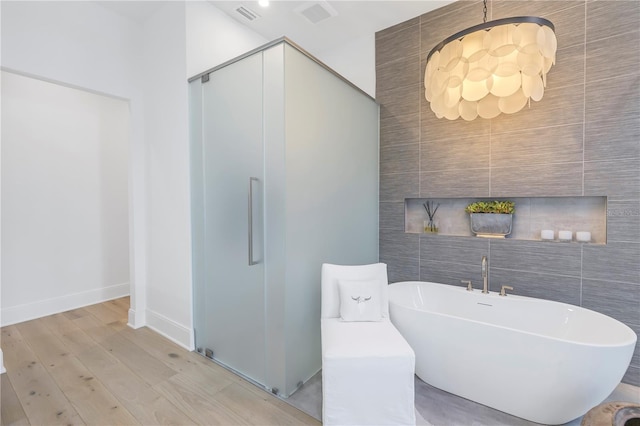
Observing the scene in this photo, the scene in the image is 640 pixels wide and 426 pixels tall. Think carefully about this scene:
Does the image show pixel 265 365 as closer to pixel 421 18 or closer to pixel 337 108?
pixel 337 108

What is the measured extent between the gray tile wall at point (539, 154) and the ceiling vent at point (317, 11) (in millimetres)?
619

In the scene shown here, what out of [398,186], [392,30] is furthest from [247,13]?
[398,186]

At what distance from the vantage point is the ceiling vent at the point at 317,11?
8.66ft

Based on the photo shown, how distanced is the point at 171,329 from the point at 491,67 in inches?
129

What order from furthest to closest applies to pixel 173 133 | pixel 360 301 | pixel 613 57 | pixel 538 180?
pixel 173 133 < pixel 538 180 < pixel 613 57 < pixel 360 301

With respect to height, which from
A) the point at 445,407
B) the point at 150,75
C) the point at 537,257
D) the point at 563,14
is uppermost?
Answer: the point at 563,14

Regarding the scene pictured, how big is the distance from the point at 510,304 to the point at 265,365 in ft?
6.31

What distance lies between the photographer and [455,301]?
2438 millimetres

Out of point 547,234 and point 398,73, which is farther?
point 398,73

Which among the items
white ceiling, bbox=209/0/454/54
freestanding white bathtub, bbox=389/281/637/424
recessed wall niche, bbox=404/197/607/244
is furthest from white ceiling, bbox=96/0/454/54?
freestanding white bathtub, bbox=389/281/637/424

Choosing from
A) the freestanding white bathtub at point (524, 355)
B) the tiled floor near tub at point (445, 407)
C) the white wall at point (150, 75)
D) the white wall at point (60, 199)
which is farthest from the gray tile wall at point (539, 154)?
the white wall at point (60, 199)

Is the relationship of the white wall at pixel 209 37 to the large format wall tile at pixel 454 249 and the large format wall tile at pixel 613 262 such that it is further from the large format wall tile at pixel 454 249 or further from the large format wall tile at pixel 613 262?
the large format wall tile at pixel 613 262

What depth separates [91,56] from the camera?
2584 millimetres

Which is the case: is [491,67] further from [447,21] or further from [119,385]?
[119,385]
